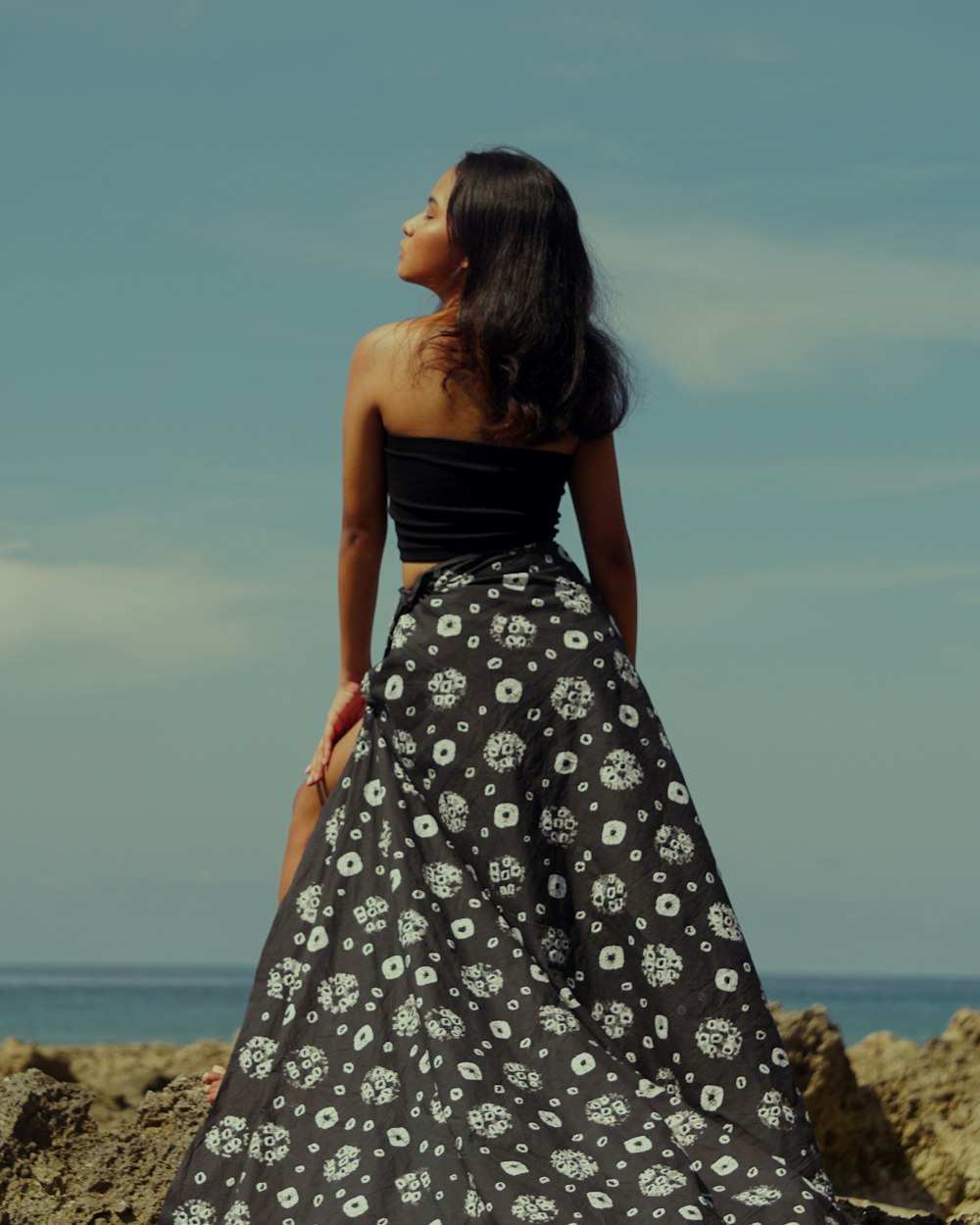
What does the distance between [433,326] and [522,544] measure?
0.63 meters

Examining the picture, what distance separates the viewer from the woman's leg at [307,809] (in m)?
4.19

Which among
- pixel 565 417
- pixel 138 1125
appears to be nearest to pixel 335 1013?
pixel 138 1125

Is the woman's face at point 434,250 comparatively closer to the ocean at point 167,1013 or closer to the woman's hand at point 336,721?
the woman's hand at point 336,721

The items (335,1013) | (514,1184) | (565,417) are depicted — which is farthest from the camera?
(565,417)

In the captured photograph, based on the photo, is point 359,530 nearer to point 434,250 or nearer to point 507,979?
point 434,250

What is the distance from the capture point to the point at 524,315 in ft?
13.4

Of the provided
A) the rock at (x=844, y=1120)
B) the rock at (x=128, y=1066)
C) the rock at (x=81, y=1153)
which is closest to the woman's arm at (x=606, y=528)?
the rock at (x=81, y=1153)

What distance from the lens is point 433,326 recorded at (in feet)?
13.6

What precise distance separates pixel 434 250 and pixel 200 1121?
264cm

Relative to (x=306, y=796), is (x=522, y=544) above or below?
→ above

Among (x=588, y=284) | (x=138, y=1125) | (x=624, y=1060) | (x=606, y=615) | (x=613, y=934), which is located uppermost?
(x=588, y=284)

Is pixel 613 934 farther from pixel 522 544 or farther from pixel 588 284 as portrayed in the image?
pixel 588 284

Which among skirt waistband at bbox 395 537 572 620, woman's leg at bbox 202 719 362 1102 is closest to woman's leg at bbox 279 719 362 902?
woman's leg at bbox 202 719 362 1102

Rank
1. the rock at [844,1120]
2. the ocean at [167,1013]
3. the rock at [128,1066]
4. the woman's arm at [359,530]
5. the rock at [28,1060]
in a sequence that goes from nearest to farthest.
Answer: the woman's arm at [359,530], the rock at [844,1120], the rock at [28,1060], the rock at [128,1066], the ocean at [167,1013]
